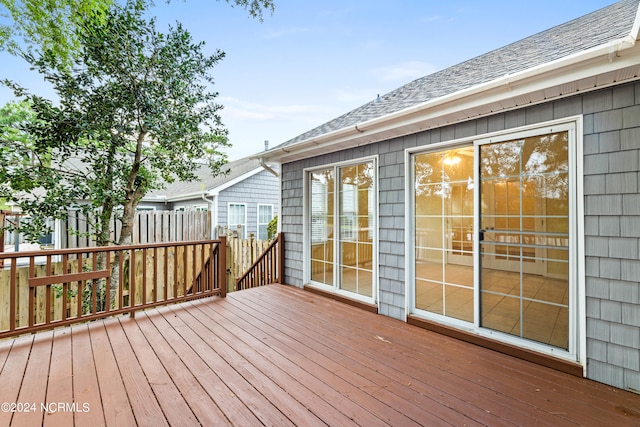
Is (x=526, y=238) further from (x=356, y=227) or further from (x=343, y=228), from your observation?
(x=343, y=228)

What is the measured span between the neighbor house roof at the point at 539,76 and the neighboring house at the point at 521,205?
0.5 inches

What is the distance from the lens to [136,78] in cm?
418

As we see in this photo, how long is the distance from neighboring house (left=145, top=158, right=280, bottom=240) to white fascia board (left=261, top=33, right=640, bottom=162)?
6.32 m

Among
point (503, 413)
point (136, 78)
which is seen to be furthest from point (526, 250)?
point (136, 78)

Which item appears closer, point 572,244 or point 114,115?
point 572,244

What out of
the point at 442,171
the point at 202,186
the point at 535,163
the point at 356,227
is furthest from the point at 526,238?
the point at 202,186

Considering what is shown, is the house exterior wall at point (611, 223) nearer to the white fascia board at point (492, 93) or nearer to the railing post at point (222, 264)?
the white fascia board at point (492, 93)

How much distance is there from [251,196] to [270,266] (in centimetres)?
554

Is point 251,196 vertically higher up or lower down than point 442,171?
higher up

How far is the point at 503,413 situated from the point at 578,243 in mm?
1446

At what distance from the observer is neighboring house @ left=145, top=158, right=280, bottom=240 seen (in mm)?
9594

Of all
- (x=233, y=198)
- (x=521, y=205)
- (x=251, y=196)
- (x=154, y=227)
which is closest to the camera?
(x=521, y=205)

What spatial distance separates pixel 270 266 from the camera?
5.48m

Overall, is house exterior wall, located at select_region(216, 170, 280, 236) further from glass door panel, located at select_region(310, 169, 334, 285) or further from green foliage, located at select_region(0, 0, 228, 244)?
glass door panel, located at select_region(310, 169, 334, 285)
